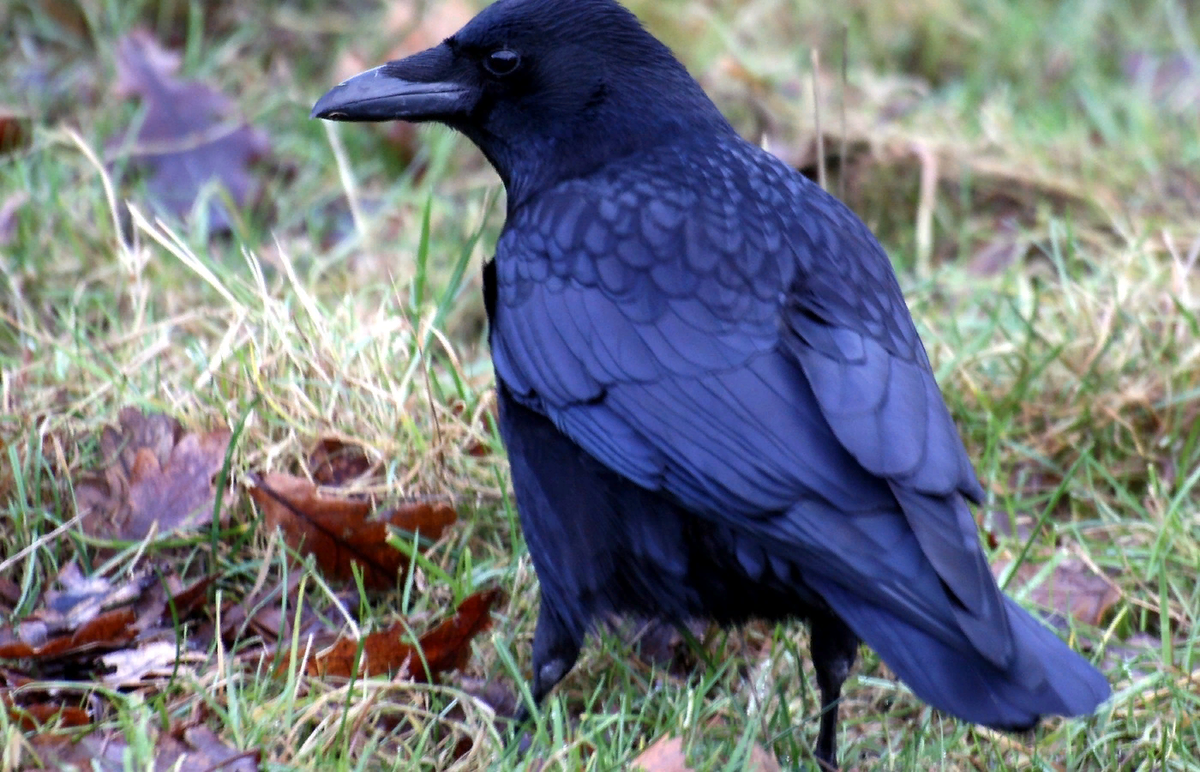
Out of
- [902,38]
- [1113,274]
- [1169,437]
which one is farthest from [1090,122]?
[1169,437]

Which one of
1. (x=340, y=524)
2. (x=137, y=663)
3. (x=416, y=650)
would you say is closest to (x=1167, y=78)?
(x=340, y=524)

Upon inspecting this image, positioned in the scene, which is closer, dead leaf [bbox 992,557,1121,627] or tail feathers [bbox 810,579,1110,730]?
tail feathers [bbox 810,579,1110,730]

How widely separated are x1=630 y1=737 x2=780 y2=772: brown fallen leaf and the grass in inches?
1.1

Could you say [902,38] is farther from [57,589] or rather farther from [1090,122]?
[57,589]

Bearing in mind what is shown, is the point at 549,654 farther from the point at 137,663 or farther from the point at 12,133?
the point at 12,133

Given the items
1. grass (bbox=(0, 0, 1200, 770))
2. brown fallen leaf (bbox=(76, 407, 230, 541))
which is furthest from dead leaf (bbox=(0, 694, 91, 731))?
brown fallen leaf (bbox=(76, 407, 230, 541))

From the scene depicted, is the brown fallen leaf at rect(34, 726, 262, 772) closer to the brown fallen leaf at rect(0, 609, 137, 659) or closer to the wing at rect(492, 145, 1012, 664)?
the brown fallen leaf at rect(0, 609, 137, 659)

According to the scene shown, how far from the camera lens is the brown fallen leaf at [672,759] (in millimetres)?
2510

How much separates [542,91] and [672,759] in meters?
1.44

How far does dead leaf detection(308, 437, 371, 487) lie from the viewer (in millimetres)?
3363

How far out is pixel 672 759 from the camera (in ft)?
8.28

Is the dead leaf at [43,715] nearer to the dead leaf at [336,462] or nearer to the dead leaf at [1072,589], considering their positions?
the dead leaf at [336,462]

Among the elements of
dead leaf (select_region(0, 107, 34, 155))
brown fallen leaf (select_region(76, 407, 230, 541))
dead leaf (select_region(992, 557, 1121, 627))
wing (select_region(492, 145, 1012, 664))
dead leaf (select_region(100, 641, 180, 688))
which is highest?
dead leaf (select_region(0, 107, 34, 155))

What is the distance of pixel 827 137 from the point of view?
501cm
